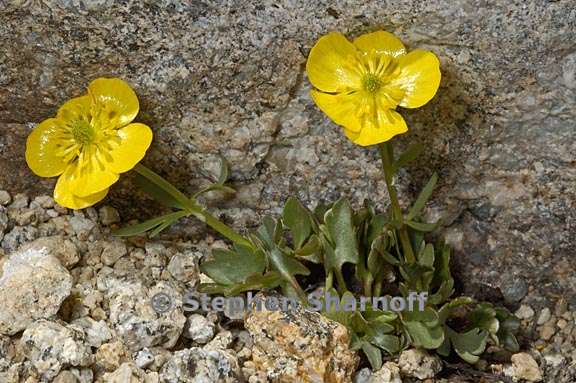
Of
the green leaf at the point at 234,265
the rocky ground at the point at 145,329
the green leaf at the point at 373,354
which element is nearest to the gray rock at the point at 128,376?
the rocky ground at the point at 145,329

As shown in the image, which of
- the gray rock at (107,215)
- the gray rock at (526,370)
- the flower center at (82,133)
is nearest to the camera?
the flower center at (82,133)

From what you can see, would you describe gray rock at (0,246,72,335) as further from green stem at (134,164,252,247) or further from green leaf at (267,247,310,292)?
green leaf at (267,247,310,292)

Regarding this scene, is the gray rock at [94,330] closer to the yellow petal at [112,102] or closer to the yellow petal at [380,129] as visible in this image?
the yellow petal at [112,102]

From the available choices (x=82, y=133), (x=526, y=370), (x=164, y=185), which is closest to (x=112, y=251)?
(x=164, y=185)

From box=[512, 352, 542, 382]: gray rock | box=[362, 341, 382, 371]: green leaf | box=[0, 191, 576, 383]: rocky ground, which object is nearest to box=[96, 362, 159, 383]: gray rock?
box=[0, 191, 576, 383]: rocky ground

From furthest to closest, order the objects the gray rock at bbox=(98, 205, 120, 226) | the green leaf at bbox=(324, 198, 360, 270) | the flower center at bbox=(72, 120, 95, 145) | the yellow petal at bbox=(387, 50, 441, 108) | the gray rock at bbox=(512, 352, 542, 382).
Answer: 1. the gray rock at bbox=(98, 205, 120, 226)
2. the gray rock at bbox=(512, 352, 542, 382)
3. the green leaf at bbox=(324, 198, 360, 270)
4. the flower center at bbox=(72, 120, 95, 145)
5. the yellow petal at bbox=(387, 50, 441, 108)

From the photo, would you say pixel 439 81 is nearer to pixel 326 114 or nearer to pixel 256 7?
pixel 326 114
